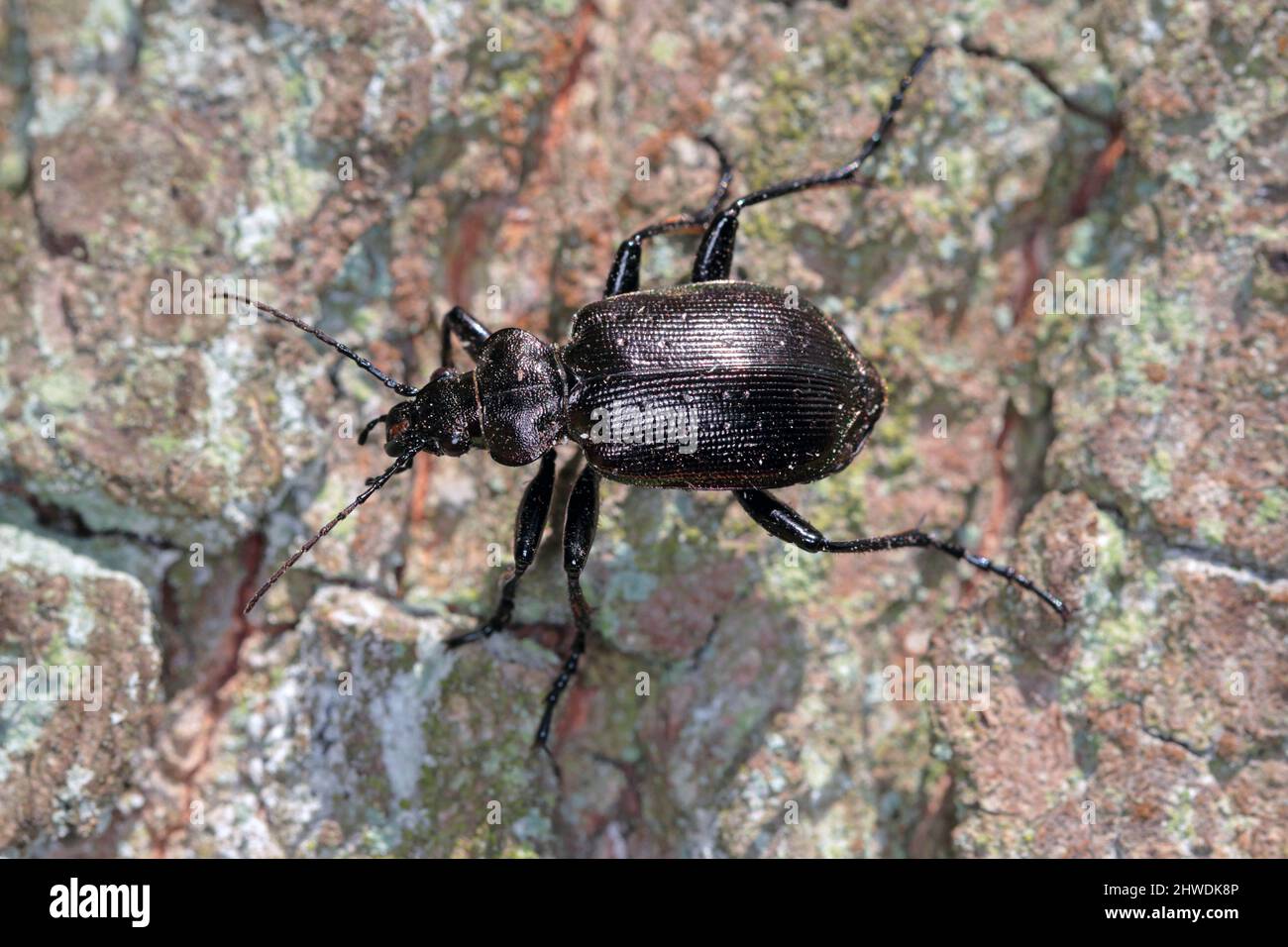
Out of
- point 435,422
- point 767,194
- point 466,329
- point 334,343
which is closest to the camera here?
point 334,343

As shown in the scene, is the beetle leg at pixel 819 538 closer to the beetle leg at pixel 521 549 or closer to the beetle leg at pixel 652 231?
the beetle leg at pixel 521 549

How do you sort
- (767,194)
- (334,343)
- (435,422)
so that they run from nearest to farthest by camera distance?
(334,343) → (435,422) → (767,194)

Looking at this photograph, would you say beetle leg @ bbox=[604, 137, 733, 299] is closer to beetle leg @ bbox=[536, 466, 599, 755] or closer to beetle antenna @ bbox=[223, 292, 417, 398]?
beetle leg @ bbox=[536, 466, 599, 755]

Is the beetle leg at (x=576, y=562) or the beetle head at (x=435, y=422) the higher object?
the beetle head at (x=435, y=422)

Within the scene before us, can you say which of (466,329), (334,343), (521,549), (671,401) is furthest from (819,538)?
(334,343)

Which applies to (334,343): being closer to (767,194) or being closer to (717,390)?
(717,390)

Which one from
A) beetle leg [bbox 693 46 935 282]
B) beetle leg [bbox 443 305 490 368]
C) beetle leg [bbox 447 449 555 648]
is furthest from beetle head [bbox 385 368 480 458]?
beetle leg [bbox 693 46 935 282]

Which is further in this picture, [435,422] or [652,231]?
[652,231]

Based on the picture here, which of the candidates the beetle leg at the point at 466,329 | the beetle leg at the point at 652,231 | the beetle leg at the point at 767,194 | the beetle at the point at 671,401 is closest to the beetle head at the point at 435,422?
the beetle at the point at 671,401
